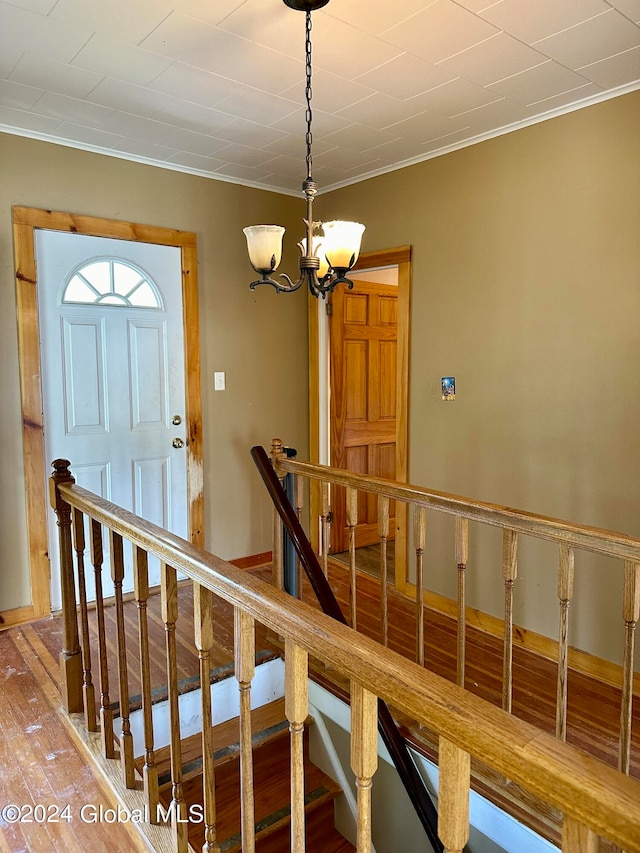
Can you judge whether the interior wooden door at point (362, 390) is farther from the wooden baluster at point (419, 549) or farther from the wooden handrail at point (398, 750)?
the wooden baluster at point (419, 549)

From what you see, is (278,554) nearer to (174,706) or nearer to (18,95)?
(174,706)

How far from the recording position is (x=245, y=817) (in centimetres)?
119

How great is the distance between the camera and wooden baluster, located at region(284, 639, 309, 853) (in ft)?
3.36

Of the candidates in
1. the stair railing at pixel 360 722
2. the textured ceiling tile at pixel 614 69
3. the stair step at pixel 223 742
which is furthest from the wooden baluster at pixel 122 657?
the textured ceiling tile at pixel 614 69

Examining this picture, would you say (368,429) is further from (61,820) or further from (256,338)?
(61,820)

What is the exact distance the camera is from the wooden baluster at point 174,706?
4.58 ft

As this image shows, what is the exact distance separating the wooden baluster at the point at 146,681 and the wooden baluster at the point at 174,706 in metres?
0.10

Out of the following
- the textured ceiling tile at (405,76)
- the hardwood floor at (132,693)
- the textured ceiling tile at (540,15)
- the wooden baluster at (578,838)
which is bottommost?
the hardwood floor at (132,693)

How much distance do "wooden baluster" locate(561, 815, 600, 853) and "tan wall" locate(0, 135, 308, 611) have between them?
288 cm

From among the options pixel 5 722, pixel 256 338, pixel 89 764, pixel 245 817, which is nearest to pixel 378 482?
pixel 245 817

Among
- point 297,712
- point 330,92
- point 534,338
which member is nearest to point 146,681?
point 297,712

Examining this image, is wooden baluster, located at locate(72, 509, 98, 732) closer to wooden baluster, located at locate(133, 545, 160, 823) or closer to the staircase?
the staircase

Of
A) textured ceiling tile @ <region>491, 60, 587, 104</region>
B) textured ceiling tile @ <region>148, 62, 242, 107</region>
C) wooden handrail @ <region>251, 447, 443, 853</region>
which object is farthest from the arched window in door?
textured ceiling tile @ <region>491, 60, 587, 104</region>

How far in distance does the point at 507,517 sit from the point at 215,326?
7.69 feet
